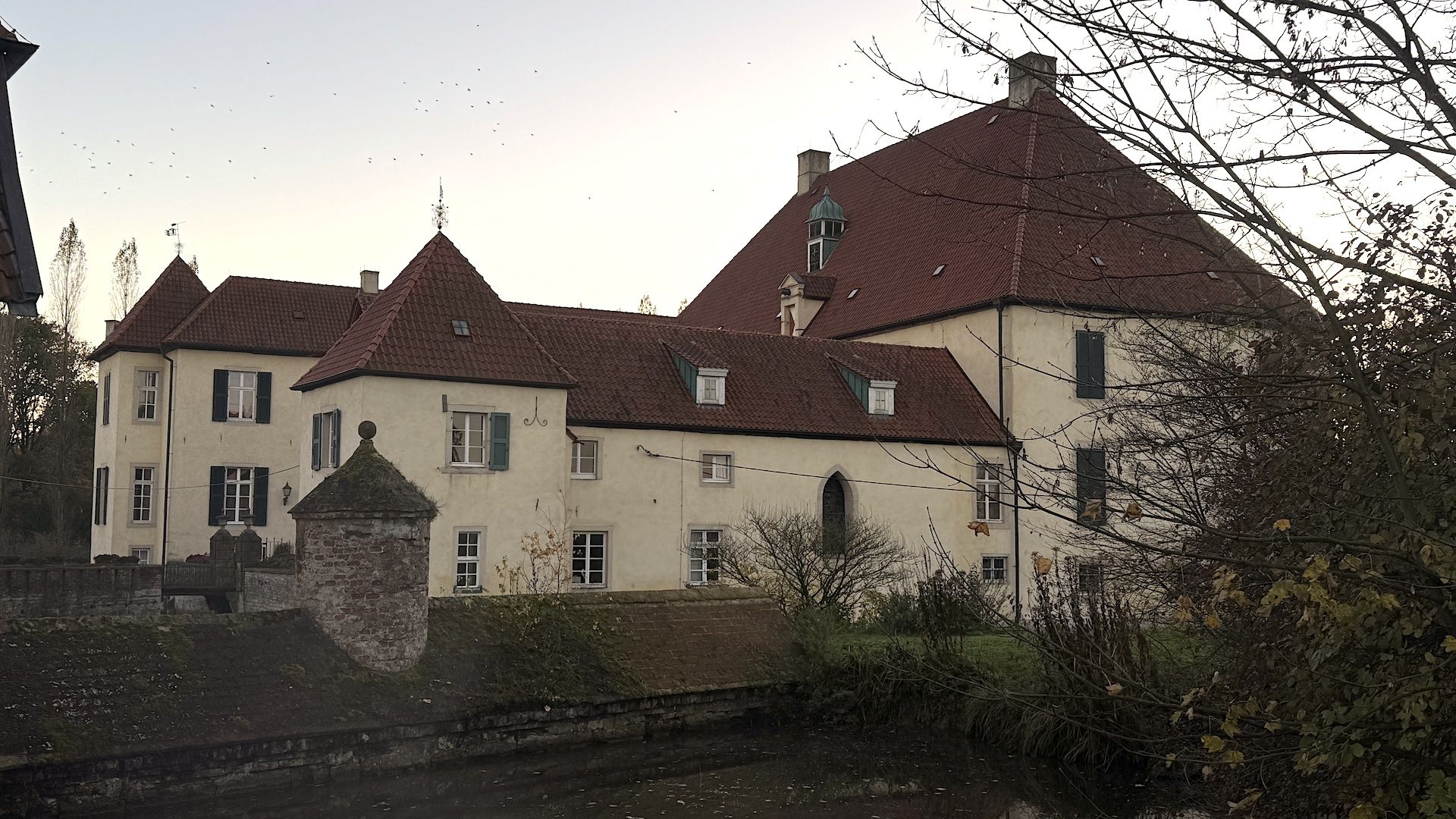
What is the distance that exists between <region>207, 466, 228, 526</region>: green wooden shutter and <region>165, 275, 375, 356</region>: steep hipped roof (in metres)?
3.24

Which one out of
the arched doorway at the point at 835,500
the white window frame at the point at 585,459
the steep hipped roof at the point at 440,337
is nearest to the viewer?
the steep hipped roof at the point at 440,337

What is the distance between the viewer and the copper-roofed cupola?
3681cm

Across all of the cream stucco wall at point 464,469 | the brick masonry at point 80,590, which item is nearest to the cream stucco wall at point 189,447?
the brick masonry at point 80,590

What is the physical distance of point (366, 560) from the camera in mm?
14281

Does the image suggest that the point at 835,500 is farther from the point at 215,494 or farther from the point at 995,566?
the point at 215,494

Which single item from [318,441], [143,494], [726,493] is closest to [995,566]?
[726,493]

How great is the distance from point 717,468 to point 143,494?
55.3ft

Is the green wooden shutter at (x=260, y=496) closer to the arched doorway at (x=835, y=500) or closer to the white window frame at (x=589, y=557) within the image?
the white window frame at (x=589, y=557)

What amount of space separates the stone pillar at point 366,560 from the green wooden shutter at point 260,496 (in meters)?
20.8

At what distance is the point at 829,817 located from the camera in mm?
12828

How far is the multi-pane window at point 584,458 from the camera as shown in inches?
976

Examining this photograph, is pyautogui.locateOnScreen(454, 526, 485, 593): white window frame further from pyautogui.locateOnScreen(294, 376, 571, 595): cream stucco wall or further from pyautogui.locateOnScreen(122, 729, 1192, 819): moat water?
pyautogui.locateOnScreen(122, 729, 1192, 819): moat water

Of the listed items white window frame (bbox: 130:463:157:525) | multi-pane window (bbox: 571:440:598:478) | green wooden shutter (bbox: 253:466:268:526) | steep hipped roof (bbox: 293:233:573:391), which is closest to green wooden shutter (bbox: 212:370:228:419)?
green wooden shutter (bbox: 253:466:268:526)

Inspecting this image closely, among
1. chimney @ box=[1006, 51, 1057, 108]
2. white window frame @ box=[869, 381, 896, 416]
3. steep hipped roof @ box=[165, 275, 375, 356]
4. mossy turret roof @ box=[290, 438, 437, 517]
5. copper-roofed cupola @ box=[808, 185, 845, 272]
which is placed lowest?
mossy turret roof @ box=[290, 438, 437, 517]
